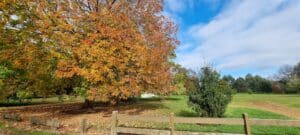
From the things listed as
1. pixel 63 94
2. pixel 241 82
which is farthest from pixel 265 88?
pixel 63 94

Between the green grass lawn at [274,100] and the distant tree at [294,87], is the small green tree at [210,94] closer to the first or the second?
the green grass lawn at [274,100]

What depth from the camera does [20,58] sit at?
48.1ft

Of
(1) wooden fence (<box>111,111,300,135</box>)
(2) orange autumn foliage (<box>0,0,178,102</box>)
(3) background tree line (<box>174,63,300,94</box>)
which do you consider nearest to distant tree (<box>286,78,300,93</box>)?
(3) background tree line (<box>174,63,300,94</box>)

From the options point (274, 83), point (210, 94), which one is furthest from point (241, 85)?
point (210, 94)

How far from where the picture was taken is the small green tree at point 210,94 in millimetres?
13469

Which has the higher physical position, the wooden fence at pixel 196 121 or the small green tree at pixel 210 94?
the small green tree at pixel 210 94

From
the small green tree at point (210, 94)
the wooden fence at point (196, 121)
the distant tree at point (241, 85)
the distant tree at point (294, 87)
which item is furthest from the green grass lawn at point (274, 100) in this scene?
the distant tree at point (241, 85)

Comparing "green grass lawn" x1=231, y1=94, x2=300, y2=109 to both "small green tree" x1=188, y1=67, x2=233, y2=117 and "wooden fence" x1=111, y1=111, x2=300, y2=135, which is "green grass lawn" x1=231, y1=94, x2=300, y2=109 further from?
"wooden fence" x1=111, y1=111, x2=300, y2=135

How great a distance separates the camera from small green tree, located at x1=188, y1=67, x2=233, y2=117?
44.2 feet

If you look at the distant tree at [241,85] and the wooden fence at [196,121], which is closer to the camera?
the wooden fence at [196,121]

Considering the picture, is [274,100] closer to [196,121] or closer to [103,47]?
[103,47]

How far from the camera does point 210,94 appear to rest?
44.2ft

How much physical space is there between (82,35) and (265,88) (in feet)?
245

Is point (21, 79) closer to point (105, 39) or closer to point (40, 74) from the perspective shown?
point (40, 74)
